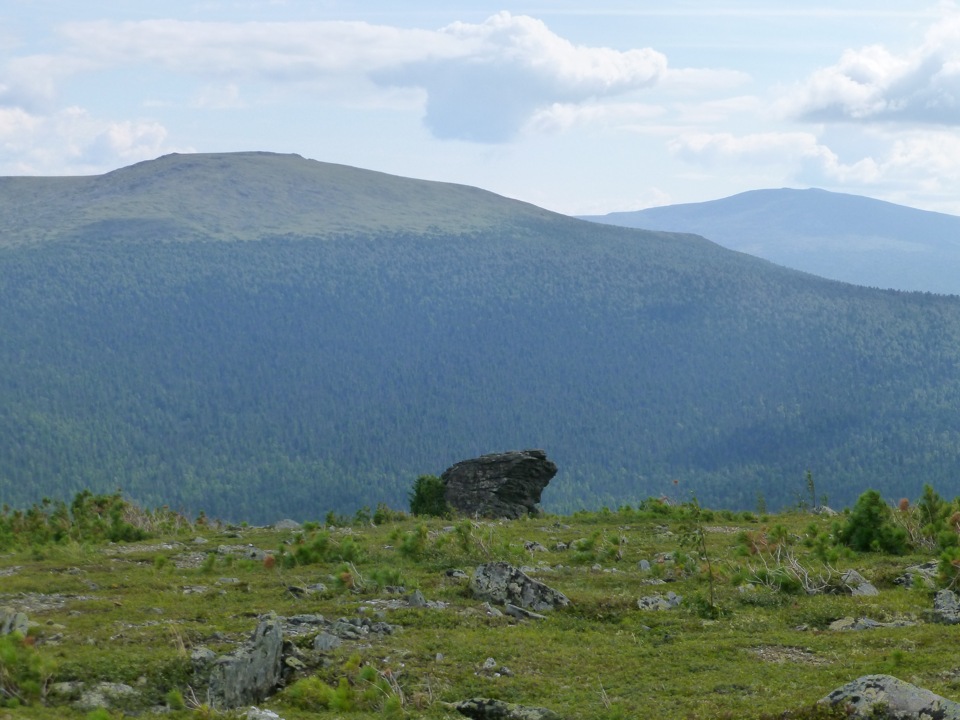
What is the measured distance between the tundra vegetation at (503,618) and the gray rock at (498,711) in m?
0.16

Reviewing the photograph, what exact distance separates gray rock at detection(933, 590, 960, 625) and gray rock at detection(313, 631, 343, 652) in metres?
6.95

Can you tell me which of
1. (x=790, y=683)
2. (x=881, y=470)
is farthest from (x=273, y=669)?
(x=881, y=470)

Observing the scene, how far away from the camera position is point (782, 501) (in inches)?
6747

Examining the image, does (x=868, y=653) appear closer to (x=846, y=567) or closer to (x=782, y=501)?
(x=846, y=567)

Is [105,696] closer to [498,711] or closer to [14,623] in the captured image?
[14,623]

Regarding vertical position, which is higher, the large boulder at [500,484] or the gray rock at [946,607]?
the gray rock at [946,607]

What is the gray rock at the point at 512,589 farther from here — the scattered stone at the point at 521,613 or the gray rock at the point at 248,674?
the gray rock at the point at 248,674

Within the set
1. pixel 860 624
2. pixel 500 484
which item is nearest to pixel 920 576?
pixel 860 624

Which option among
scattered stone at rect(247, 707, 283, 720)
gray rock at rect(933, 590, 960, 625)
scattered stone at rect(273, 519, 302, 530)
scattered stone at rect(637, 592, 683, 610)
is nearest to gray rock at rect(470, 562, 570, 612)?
scattered stone at rect(637, 592, 683, 610)

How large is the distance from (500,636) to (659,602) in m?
2.72

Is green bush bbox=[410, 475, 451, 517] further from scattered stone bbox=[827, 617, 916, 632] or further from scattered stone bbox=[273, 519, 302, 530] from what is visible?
scattered stone bbox=[827, 617, 916, 632]

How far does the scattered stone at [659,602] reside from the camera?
45.9 feet

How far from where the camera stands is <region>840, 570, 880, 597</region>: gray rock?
46.9 feet

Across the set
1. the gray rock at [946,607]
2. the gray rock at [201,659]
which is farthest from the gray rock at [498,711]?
the gray rock at [946,607]
